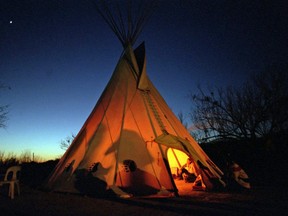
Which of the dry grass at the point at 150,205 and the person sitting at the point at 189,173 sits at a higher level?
the person sitting at the point at 189,173

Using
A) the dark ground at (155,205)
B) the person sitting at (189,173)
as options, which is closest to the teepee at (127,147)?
the dark ground at (155,205)

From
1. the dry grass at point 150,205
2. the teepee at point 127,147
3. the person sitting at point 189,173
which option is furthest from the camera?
the person sitting at point 189,173

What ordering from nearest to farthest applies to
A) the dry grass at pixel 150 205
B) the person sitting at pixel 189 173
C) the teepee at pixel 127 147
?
the dry grass at pixel 150 205 < the teepee at pixel 127 147 < the person sitting at pixel 189 173

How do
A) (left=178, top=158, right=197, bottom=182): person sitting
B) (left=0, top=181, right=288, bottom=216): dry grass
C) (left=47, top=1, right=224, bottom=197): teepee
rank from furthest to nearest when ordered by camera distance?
(left=178, top=158, right=197, bottom=182): person sitting < (left=47, top=1, right=224, bottom=197): teepee < (left=0, top=181, right=288, bottom=216): dry grass

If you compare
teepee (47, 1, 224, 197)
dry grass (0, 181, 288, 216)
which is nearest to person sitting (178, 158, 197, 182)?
teepee (47, 1, 224, 197)

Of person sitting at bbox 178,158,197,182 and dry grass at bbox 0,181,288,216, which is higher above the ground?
person sitting at bbox 178,158,197,182

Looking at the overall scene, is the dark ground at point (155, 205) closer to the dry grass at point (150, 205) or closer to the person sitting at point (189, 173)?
the dry grass at point (150, 205)

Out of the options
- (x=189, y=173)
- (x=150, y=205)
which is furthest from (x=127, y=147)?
(x=189, y=173)

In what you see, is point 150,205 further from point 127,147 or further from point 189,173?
point 189,173

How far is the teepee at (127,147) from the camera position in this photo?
638 cm

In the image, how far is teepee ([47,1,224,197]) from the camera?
6.38 metres

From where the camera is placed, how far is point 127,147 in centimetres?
689

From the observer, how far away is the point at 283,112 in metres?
11.4

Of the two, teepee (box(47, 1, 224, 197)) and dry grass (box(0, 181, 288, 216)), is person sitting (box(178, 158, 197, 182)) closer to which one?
teepee (box(47, 1, 224, 197))
